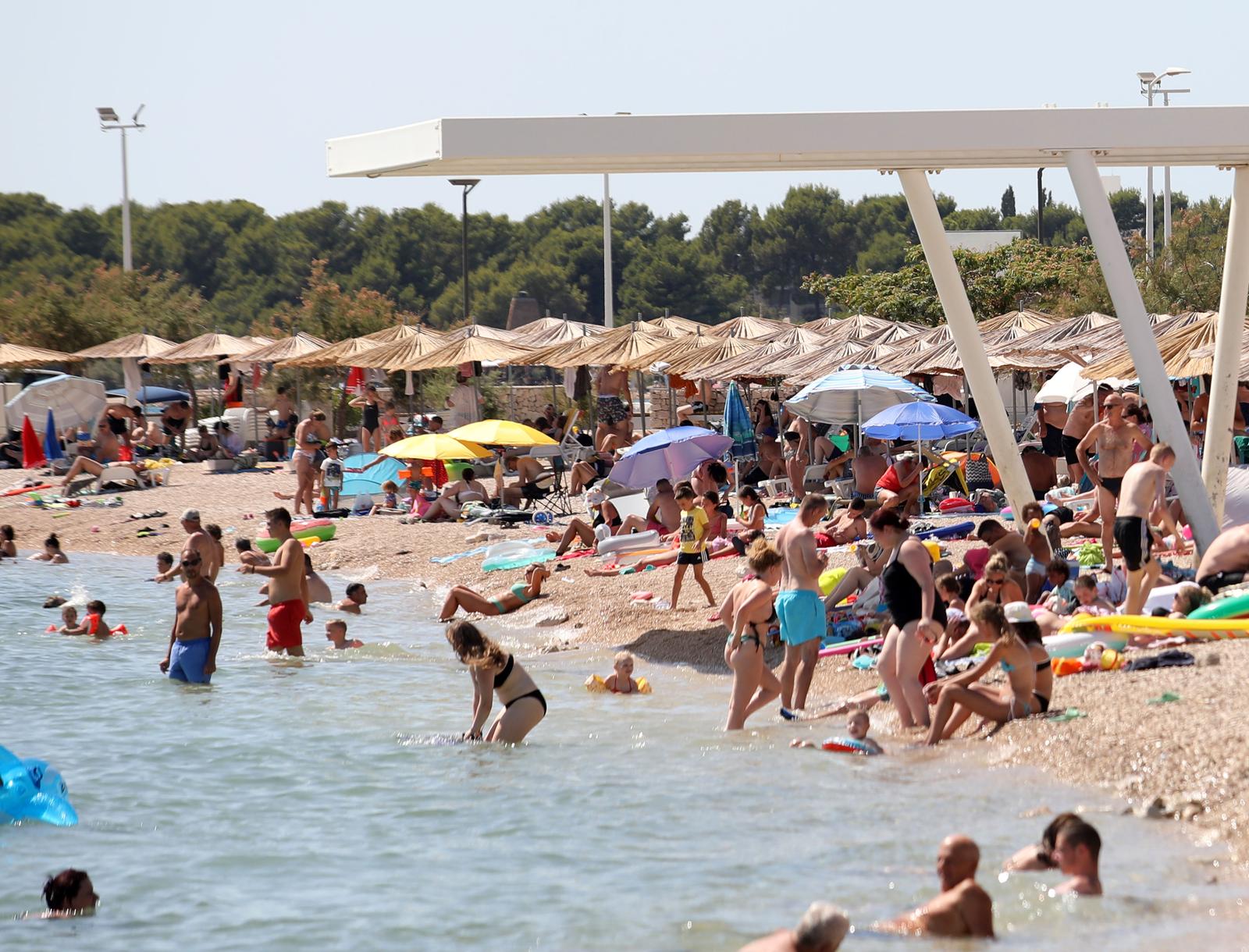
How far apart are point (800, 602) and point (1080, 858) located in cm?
368

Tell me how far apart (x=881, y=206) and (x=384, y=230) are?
27.0 metres

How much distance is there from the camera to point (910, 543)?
9203 mm

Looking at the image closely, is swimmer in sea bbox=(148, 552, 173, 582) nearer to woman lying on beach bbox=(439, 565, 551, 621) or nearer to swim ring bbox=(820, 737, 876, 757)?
woman lying on beach bbox=(439, 565, 551, 621)

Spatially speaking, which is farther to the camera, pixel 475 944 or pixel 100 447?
pixel 100 447

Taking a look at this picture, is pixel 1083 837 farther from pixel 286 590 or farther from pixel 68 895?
pixel 286 590

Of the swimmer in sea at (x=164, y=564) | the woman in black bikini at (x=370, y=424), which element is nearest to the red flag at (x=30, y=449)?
the woman in black bikini at (x=370, y=424)

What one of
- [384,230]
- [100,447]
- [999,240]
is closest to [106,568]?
[100,447]

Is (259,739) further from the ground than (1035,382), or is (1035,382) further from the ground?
(1035,382)

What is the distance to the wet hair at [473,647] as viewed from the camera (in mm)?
9227

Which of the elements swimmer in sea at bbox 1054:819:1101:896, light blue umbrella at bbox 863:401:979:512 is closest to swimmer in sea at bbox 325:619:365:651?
light blue umbrella at bbox 863:401:979:512

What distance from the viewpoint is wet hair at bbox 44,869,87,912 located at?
7.29 meters

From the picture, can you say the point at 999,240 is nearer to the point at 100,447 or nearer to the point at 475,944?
the point at 100,447

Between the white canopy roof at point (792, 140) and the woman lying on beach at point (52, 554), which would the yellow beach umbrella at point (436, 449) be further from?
the white canopy roof at point (792, 140)

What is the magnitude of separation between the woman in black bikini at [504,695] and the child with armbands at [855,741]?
1.76 metres
